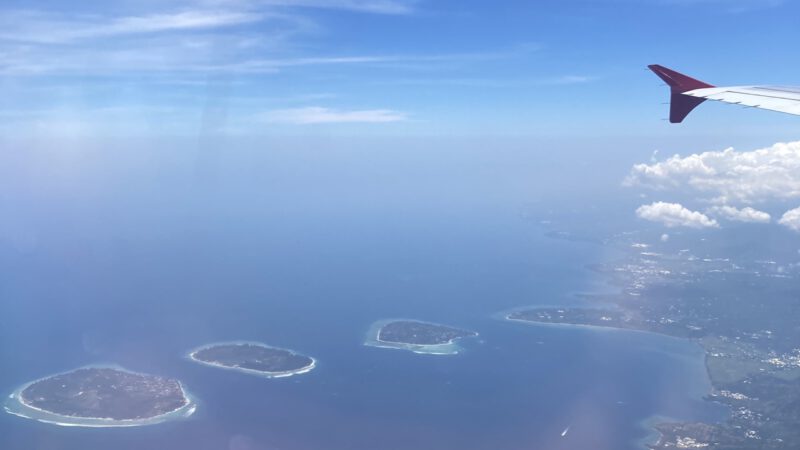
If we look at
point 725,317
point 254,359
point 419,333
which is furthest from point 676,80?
point 725,317

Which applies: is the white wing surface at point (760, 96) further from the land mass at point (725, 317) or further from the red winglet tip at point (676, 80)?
the land mass at point (725, 317)

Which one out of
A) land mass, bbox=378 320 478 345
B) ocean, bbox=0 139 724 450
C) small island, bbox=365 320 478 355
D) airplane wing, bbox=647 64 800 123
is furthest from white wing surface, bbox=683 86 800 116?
land mass, bbox=378 320 478 345

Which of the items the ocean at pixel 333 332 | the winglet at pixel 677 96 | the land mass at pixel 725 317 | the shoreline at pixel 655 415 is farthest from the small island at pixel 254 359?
the winglet at pixel 677 96

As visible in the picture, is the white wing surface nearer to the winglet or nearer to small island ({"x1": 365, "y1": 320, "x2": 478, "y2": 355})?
the winglet

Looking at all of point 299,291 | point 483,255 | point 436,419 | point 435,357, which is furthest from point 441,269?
point 436,419

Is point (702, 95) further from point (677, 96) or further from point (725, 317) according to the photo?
point (725, 317)

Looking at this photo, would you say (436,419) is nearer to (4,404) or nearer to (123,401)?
(123,401)
